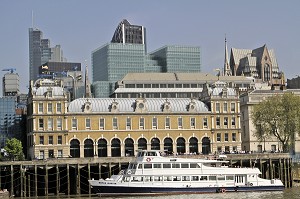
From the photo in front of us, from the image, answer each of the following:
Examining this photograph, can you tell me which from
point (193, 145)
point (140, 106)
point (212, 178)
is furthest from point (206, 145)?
point (212, 178)

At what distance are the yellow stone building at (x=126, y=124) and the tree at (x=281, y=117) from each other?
545cm

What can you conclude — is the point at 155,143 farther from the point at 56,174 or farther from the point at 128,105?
the point at 56,174

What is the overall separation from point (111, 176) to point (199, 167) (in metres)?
14.3

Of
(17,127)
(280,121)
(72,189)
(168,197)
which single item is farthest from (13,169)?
(280,121)

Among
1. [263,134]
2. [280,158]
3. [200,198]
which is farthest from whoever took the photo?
[263,134]

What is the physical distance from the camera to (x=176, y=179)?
116062mm

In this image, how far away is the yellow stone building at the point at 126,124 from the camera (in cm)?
14138

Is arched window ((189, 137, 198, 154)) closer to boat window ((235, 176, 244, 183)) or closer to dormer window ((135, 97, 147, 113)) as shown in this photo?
dormer window ((135, 97, 147, 113))

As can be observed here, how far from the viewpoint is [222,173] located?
11800 cm

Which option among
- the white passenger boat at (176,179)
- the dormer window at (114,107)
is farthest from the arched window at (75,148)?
the white passenger boat at (176,179)

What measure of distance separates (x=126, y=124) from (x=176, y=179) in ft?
103

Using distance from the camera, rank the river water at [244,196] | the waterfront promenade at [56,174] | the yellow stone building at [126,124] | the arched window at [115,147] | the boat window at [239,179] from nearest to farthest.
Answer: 1. the river water at [244,196]
2. the boat window at [239,179]
3. the waterfront promenade at [56,174]
4. the yellow stone building at [126,124]
5. the arched window at [115,147]

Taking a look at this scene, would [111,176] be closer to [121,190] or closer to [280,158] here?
[121,190]

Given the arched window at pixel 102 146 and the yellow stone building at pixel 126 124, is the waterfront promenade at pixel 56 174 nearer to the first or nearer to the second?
the yellow stone building at pixel 126 124
